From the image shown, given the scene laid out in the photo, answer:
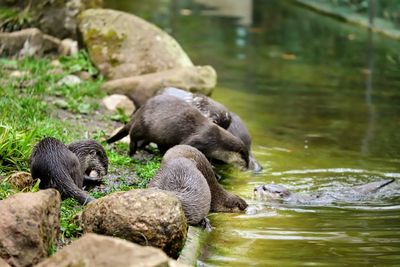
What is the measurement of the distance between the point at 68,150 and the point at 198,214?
938 mm

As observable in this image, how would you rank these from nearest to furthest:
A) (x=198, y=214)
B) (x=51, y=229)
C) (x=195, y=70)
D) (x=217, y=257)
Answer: (x=51, y=229) → (x=217, y=257) → (x=198, y=214) → (x=195, y=70)

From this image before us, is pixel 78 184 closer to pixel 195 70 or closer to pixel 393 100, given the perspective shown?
pixel 195 70

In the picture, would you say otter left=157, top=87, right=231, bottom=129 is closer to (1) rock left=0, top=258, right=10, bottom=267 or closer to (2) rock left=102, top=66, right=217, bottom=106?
(2) rock left=102, top=66, right=217, bottom=106

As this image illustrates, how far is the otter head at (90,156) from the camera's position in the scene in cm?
638

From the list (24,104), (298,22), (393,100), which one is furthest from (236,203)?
(298,22)

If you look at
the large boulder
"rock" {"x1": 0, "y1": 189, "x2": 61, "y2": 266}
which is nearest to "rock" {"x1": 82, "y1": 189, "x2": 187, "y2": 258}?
"rock" {"x1": 0, "y1": 189, "x2": 61, "y2": 266}

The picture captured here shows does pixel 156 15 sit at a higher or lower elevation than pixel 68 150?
lower

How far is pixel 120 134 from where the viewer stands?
302 inches

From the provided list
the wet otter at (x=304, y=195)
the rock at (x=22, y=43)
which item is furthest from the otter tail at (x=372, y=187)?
the rock at (x=22, y=43)

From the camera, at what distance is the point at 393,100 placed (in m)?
10.5

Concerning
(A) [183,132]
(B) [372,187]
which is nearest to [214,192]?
(A) [183,132]

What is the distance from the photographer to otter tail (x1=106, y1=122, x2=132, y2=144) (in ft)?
25.0

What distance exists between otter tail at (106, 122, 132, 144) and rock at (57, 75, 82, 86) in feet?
6.35

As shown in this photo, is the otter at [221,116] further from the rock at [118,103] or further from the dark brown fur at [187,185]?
the dark brown fur at [187,185]
